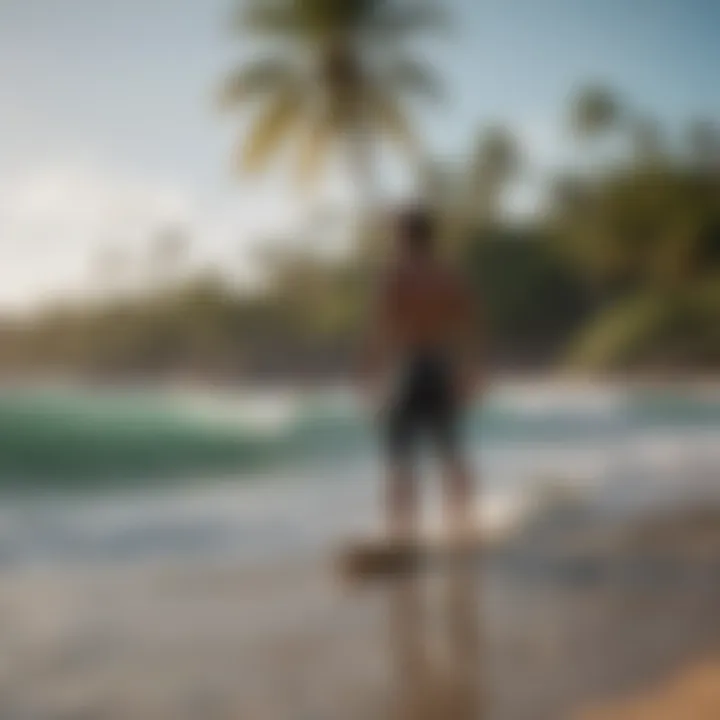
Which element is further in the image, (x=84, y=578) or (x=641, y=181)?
(x=641, y=181)

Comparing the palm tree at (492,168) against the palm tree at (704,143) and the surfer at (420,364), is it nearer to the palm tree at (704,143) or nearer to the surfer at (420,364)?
the surfer at (420,364)

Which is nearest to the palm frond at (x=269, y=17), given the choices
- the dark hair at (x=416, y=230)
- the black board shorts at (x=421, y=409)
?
the dark hair at (x=416, y=230)

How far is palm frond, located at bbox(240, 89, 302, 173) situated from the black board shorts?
0.26 metres

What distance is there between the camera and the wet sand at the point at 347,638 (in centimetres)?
88

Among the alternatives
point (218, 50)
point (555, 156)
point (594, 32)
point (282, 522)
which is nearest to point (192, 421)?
point (282, 522)

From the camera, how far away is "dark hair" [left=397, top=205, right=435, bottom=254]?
99 centimetres

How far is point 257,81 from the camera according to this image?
984 mm

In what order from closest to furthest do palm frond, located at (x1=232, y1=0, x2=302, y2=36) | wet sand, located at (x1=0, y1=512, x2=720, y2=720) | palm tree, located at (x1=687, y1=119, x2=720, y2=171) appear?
wet sand, located at (x1=0, y1=512, x2=720, y2=720), palm frond, located at (x1=232, y1=0, x2=302, y2=36), palm tree, located at (x1=687, y1=119, x2=720, y2=171)

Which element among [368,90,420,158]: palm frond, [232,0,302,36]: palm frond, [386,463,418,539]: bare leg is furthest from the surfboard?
[232,0,302,36]: palm frond

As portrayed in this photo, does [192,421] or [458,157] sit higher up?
[458,157]

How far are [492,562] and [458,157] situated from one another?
16.6 inches

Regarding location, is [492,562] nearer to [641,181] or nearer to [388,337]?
→ [388,337]

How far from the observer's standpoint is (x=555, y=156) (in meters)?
1.05

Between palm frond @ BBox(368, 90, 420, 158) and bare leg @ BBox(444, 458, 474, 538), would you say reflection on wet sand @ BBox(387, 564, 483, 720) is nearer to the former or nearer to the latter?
bare leg @ BBox(444, 458, 474, 538)
